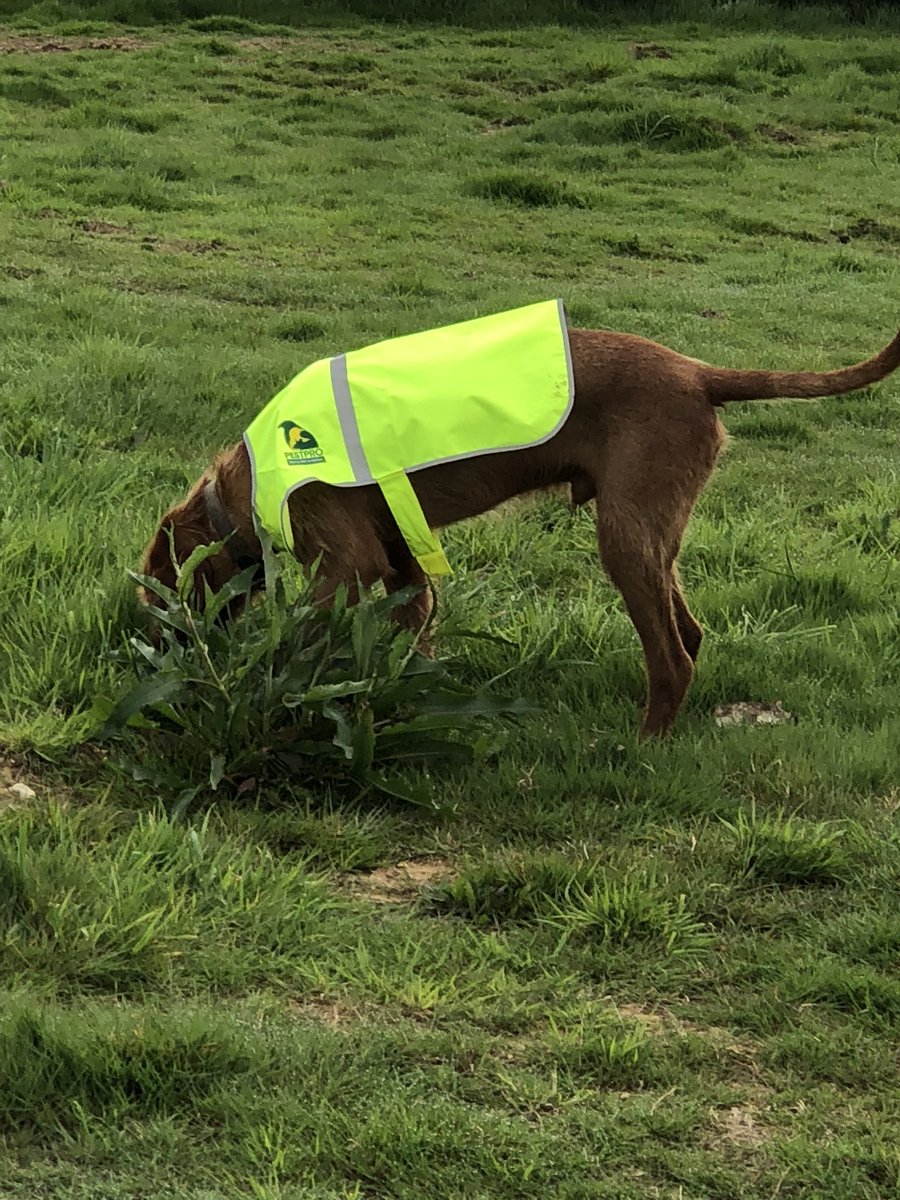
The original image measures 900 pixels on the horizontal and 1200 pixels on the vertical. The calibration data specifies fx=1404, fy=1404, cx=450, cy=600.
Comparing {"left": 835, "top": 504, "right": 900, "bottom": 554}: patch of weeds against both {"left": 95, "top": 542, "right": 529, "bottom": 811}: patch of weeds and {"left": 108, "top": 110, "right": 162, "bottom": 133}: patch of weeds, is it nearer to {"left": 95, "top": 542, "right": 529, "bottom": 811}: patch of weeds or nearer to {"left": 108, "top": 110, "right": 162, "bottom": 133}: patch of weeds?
{"left": 95, "top": 542, "right": 529, "bottom": 811}: patch of weeds

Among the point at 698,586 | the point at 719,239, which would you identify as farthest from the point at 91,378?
the point at 719,239

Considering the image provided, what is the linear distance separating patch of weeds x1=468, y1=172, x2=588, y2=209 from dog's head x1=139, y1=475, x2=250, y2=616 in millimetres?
8823

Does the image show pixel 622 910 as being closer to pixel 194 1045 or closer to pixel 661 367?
pixel 194 1045

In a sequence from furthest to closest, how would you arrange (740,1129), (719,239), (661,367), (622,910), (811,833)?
(719,239) → (661,367) → (811,833) → (622,910) → (740,1129)

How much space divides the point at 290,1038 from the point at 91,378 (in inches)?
180

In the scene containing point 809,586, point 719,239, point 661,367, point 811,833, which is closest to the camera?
point 811,833

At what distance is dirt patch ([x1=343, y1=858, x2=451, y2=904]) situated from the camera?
325cm

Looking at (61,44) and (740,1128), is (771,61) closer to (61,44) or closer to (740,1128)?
(61,44)

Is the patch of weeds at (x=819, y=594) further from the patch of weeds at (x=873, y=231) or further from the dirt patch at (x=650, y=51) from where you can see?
the dirt patch at (x=650, y=51)

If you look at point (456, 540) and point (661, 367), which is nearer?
point (661, 367)

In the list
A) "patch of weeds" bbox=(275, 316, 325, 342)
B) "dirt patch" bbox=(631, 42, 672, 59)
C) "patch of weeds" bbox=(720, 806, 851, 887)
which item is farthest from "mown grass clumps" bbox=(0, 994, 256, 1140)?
"dirt patch" bbox=(631, 42, 672, 59)

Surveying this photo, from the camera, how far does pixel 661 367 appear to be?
3.99 metres

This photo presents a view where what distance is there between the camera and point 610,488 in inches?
156

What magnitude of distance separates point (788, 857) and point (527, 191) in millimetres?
9878
